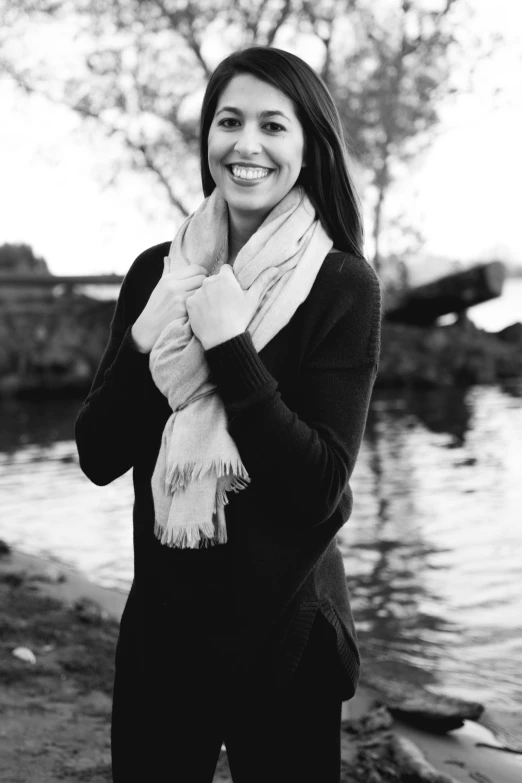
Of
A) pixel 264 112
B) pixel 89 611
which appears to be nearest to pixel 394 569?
pixel 89 611

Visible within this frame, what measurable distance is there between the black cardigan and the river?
2.63m

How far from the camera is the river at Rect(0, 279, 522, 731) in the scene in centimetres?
487

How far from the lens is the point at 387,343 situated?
2073cm

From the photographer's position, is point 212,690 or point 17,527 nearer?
point 212,690

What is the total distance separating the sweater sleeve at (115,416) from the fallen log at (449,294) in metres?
18.9

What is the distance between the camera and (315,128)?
1897 millimetres

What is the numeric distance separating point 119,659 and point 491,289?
62.9 ft

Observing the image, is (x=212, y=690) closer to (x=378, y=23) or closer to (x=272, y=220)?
(x=272, y=220)

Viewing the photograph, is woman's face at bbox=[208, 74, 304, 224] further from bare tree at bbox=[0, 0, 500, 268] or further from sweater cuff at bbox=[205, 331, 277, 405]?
bare tree at bbox=[0, 0, 500, 268]

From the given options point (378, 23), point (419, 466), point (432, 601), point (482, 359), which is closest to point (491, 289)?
point (482, 359)

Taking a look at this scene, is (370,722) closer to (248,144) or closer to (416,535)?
(248,144)

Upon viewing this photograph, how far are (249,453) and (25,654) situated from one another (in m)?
2.61

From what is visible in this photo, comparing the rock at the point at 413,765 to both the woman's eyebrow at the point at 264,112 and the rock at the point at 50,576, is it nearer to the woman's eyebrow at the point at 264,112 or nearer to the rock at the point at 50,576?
the woman's eyebrow at the point at 264,112

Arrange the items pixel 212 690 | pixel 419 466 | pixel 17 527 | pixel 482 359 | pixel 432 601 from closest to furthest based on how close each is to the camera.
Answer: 1. pixel 212 690
2. pixel 432 601
3. pixel 17 527
4. pixel 419 466
5. pixel 482 359
